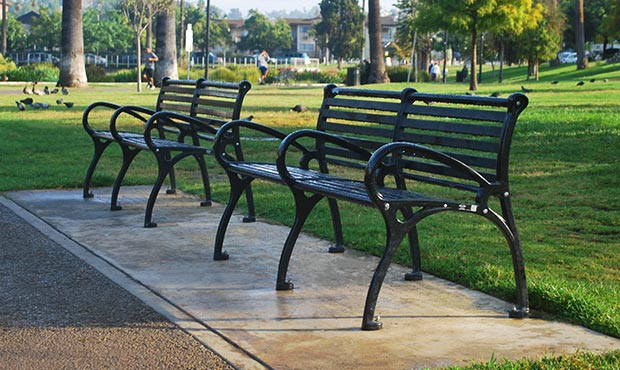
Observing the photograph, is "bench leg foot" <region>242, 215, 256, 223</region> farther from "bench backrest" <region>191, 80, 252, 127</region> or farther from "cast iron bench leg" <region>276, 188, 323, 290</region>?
"cast iron bench leg" <region>276, 188, 323, 290</region>

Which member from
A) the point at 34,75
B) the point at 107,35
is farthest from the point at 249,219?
the point at 107,35

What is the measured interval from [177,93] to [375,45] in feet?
124

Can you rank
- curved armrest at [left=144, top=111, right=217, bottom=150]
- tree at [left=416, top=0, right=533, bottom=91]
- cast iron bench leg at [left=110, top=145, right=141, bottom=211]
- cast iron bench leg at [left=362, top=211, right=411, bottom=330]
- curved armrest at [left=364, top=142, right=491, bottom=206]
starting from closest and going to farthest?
curved armrest at [left=364, top=142, right=491, bottom=206] → cast iron bench leg at [left=362, top=211, right=411, bottom=330] → curved armrest at [left=144, top=111, right=217, bottom=150] → cast iron bench leg at [left=110, top=145, right=141, bottom=211] → tree at [left=416, top=0, right=533, bottom=91]

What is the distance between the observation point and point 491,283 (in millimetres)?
5953

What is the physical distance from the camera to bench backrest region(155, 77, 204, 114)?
9.67 meters

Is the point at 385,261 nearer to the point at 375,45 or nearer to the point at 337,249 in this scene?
the point at 337,249

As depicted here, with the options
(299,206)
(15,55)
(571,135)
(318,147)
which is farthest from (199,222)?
(15,55)

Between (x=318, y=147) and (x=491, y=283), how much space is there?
1494 millimetres

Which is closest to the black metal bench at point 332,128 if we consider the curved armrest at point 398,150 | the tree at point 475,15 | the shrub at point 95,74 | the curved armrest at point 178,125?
the curved armrest at point 398,150

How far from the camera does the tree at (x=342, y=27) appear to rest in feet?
411

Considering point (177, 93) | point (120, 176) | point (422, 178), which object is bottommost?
point (120, 176)

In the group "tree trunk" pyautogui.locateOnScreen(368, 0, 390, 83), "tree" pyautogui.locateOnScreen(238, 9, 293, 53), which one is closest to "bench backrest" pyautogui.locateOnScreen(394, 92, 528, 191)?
"tree trunk" pyautogui.locateOnScreen(368, 0, 390, 83)

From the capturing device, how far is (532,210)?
8.79 metres

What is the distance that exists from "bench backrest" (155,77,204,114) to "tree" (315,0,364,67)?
4469 inches
